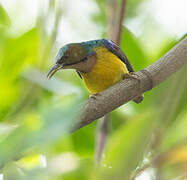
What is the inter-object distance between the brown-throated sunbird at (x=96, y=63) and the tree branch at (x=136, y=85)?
1.15 m

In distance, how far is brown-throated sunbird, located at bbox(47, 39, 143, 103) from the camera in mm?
3342

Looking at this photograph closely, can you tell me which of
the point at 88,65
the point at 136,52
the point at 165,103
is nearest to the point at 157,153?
the point at 165,103

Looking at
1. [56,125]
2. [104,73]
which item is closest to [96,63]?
[104,73]

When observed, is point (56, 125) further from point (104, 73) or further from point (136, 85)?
point (104, 73)

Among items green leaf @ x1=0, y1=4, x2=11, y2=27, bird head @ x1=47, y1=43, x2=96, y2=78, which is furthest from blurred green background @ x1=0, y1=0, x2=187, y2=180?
bird head @ x1=47, y1=43, x2=96, y2=78

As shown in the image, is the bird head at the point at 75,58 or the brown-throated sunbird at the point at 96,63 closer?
the bird head at the point at 75,58

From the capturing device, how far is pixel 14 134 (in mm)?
786

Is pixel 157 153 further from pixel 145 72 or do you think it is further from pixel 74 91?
pixel 145 72

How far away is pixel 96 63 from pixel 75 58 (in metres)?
0.20

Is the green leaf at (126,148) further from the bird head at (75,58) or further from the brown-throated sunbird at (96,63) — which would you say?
the brown-throated sunbird at (96,63)

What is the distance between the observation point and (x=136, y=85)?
2.14 meters

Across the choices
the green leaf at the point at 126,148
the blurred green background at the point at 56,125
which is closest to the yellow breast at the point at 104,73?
the blurred green background at the point at 56,125

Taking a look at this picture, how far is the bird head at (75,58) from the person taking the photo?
3.19m

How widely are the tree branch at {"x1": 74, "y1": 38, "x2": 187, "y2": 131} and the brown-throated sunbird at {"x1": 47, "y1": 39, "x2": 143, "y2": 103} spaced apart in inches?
45.5
